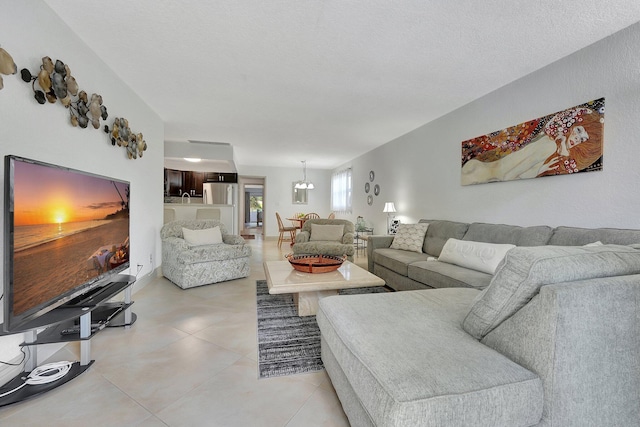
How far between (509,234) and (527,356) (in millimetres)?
2052

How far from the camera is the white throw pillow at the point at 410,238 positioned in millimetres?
3725

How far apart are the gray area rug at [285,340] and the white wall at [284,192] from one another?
20.0ft

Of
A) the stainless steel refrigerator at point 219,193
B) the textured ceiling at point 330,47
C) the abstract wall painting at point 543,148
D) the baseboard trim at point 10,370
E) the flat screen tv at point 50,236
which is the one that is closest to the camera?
the flat screen tv at point 50,236

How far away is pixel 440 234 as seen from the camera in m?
3.55

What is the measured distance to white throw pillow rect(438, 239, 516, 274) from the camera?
2.41 meters

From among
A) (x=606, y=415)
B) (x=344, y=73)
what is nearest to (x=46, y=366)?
(x=606, y=415)

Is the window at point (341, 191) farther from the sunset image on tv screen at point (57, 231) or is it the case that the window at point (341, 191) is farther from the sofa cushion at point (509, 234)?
the sunset image on tv screen at point (57, 231)

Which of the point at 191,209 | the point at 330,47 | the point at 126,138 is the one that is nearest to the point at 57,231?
the point at 126,138

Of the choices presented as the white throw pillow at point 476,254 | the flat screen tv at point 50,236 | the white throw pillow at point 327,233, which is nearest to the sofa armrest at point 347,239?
the white throw pillow at point 327,233

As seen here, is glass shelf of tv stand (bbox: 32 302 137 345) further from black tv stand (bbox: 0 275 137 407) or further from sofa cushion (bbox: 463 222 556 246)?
sofa cushion (bbox: 463 222 556 246)

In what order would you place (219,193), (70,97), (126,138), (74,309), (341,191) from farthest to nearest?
(341,191), (219,193), (126,138), (70,97), (74,309)

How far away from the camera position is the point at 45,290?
1.46m

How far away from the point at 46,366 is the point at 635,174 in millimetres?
4159

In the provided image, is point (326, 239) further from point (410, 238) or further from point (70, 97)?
point (70, 97)
